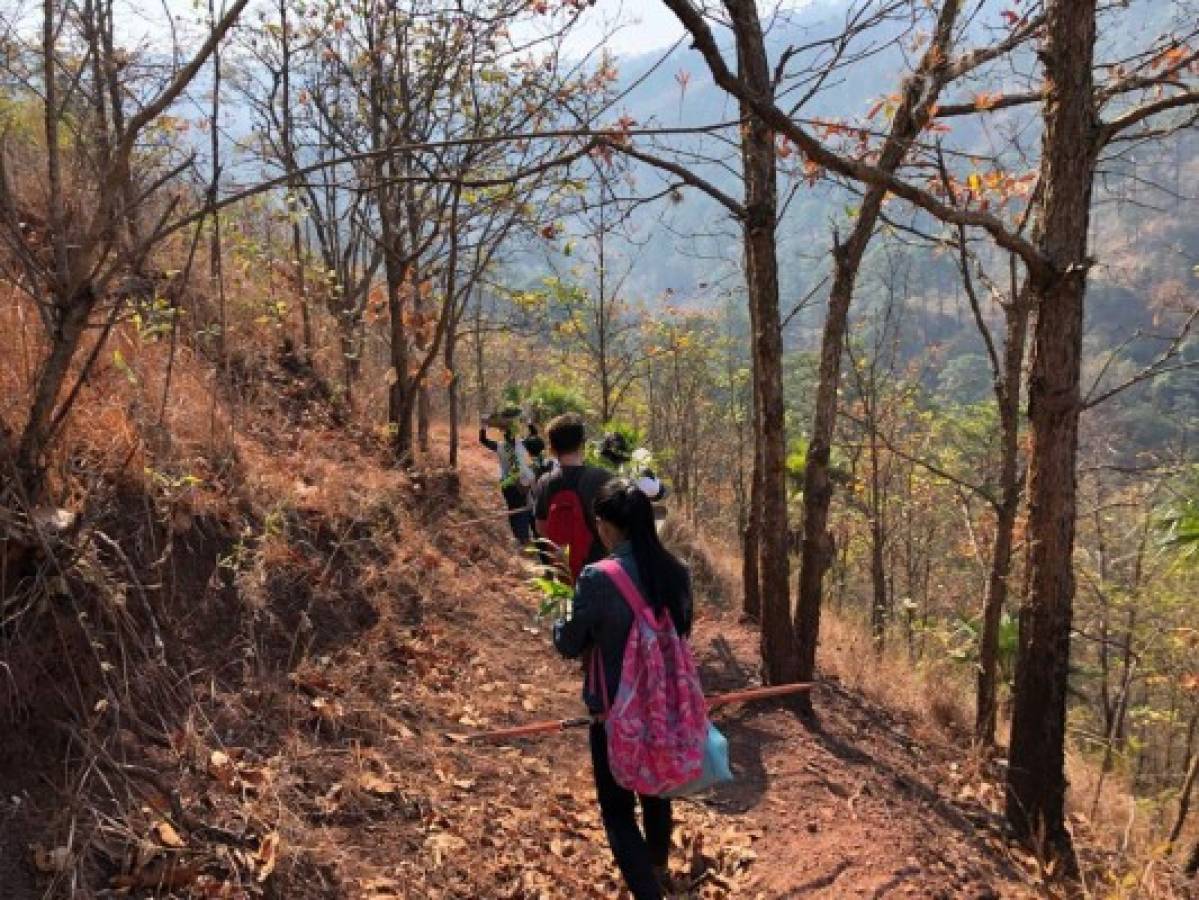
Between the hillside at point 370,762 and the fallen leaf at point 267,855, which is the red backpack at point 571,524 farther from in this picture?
the fallen leaf at point 267,855

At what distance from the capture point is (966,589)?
2578cm

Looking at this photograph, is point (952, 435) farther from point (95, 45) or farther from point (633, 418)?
point (95, 45)

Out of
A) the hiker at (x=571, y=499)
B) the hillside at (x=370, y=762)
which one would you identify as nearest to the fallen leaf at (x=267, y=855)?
the hillside at (x=370, y=762)

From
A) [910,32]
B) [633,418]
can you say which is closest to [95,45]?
[910,32]

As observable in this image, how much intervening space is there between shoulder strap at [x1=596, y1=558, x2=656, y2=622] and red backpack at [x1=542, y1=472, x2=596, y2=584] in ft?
→ 4.89

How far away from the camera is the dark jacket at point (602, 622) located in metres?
3.04

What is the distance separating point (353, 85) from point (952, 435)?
67.1 feet

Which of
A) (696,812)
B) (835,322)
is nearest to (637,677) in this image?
(696,812)

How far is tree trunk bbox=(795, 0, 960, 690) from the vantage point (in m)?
4.93

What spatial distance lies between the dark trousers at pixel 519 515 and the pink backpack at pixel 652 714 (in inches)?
167

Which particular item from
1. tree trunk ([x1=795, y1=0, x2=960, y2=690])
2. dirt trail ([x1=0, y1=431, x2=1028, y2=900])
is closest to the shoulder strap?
dirt trail ([x1=0, y1=431, x2=1028, y2=900])

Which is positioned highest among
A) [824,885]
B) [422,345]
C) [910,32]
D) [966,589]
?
[910,32]

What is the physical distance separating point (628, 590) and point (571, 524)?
5.22 ft

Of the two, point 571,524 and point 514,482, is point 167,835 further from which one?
point 514,482
